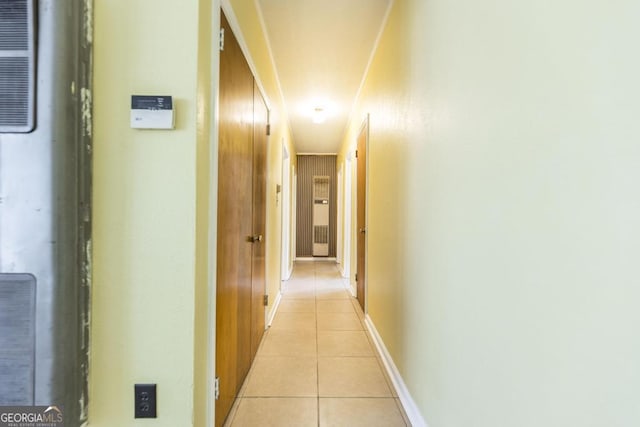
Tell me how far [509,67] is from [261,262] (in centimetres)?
229

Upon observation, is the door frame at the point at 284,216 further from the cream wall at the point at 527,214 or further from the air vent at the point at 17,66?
the air vent at the point at 17,66

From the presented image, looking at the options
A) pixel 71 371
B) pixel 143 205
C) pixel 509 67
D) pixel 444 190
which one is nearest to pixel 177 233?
pixel 143 205

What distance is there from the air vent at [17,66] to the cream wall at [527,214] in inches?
60.1

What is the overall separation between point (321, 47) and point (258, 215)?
1.81m

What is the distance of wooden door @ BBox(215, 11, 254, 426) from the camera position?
59.7 inches

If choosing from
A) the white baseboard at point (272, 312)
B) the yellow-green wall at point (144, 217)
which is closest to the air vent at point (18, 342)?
the yellow-green wall at point (144, 217)

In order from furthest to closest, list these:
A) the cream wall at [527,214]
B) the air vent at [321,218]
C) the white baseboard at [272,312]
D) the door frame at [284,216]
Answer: the air vent at [321,218]
the door frame at [284,216]
the white baseboard at [272,312]
the cream wall at [527,214]

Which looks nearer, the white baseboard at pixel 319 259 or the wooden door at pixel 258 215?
the wooden door at pixel 258 215

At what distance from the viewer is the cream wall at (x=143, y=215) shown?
1.14 meters

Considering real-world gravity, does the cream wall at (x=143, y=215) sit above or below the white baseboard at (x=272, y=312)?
above

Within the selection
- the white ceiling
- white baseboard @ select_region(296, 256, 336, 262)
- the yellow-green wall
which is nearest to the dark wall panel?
white baseboard @ select_region(296, 256, 336, 262)

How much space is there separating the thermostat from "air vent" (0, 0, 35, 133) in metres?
0.29

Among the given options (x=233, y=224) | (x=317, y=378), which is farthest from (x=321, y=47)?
(x=317, y=378)

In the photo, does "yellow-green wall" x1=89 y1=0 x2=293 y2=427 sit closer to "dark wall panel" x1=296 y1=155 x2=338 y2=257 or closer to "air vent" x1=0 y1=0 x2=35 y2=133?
"air vent" x1=0 y1=0 x2=35 y2=133
